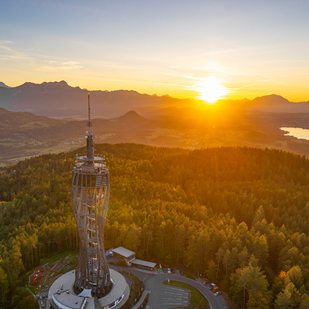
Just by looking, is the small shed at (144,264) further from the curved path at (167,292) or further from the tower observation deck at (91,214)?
the tower observation deck at (91,214)

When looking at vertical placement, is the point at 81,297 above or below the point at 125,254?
above

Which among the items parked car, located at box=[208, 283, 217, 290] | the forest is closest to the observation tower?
the forest

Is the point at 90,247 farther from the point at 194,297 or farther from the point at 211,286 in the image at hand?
the point at 211,286

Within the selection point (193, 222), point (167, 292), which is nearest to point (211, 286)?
point (167, 292)

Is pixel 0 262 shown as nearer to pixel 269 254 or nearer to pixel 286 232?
pixel 269 254

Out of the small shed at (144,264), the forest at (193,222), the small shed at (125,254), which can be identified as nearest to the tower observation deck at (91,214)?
the forest at (193,222)

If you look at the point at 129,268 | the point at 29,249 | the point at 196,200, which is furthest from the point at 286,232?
the point at 29,249

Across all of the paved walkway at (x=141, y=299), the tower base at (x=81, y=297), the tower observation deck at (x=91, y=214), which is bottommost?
the paved walkway at (x=141, y=299)
